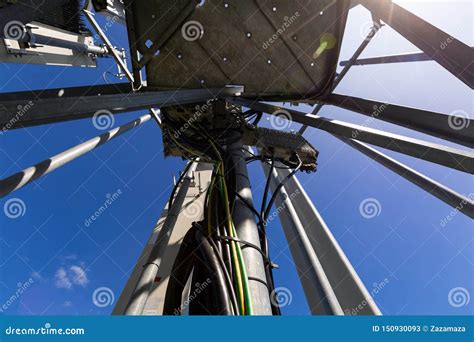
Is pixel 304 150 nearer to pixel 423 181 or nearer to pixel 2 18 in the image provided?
pixel 423 181

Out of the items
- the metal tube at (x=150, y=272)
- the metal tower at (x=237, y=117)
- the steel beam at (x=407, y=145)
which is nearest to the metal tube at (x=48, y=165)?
the metal tower at (x=237, y=117)

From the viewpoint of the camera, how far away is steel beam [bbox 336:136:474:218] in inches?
81.2

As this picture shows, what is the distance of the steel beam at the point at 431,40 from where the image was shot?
4.50 feet

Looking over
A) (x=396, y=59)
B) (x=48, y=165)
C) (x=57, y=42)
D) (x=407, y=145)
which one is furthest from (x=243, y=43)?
(x=57, y=42)

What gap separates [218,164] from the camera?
217 centimetres

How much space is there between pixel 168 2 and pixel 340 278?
11.1 ft

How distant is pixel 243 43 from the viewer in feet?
9.80

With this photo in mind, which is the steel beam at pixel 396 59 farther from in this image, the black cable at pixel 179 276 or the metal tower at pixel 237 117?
the black cable at pixel 179 276

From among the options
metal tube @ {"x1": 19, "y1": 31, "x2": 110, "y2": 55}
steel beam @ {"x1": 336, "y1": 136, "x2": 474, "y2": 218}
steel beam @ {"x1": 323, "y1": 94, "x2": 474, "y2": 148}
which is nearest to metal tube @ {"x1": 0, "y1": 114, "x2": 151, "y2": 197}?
steel beam @ {"x1": 323, "y1": 94, "x2": 474, "y2": 148}

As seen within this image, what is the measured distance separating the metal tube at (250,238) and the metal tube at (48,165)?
1301 millimetres

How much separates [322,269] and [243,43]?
2632 millimetres

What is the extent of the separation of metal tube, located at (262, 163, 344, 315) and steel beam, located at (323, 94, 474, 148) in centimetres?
130

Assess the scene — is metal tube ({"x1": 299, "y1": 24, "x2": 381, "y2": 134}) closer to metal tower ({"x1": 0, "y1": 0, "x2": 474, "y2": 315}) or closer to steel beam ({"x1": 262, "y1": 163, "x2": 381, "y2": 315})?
metal tower ({"x1": 0, "y1": 0, "x2": 474, "y2": 315})

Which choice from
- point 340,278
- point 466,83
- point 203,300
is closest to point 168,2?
point 466,83
